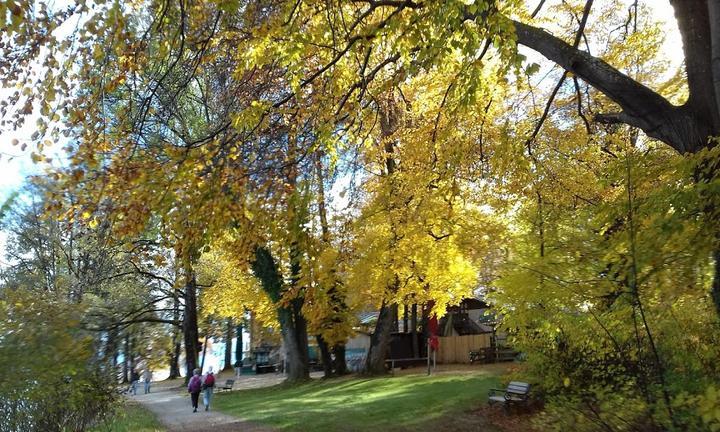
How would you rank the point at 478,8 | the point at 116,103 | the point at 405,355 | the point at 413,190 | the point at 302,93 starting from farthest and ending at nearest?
1. the point at 405,355
2. the point at 116,103
3. the point at 413,190
4. the point at 302,93
5. the point at 478,8

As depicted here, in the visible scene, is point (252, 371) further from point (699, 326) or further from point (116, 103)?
point (699, 326)

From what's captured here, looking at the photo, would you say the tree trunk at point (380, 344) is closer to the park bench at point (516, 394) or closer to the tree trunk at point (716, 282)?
the park bench at point (516, 394)

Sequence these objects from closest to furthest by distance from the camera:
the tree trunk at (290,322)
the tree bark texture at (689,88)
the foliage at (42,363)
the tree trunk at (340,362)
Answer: the foliage at (42,363) < the tree bark texture at (689,88) < the tree trunk at (290,322) < the tree trunk at (340,362)

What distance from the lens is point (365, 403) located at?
16453 mm

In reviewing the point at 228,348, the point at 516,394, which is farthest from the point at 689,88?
the point at 228,348

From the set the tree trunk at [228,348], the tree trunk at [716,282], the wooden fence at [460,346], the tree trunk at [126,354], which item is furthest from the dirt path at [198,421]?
the tree trunk at [228,348]

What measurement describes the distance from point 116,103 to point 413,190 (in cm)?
834

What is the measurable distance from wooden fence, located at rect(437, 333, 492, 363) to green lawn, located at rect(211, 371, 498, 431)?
1078 centimetres

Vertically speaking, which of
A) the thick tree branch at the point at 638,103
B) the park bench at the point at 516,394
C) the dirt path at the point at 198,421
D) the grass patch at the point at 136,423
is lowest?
the dirt path at the point at 198,421

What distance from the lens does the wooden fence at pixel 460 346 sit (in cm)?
3316

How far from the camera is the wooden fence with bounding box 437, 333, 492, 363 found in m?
33.2

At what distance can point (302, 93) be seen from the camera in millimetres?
9820

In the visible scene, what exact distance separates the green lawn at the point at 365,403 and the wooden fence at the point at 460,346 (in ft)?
35.4

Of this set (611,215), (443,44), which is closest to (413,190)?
(443,44)
